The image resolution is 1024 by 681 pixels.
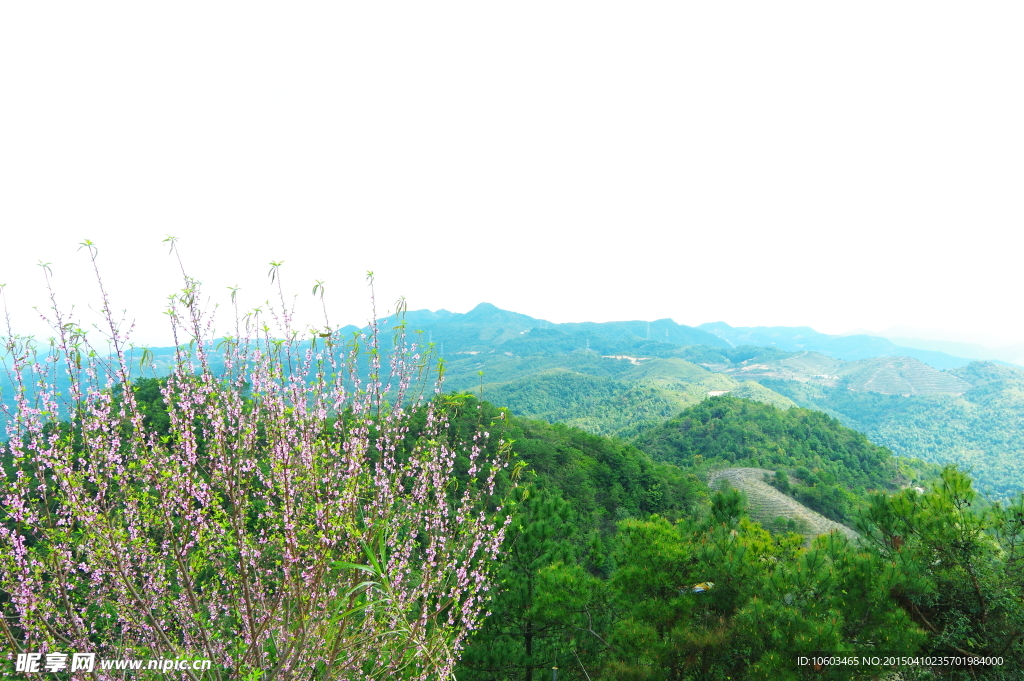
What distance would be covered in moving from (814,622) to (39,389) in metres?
9.64

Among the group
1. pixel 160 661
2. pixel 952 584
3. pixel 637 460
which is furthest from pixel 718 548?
pixel 637 460

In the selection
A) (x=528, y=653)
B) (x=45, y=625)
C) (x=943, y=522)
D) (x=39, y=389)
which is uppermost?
(x=39, y=389)

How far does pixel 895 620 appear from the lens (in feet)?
20.4

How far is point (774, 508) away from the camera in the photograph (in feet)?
143

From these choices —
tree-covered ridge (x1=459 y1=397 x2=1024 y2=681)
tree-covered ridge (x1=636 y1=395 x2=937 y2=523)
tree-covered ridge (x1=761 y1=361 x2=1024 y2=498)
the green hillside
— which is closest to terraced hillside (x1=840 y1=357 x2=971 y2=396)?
tree-covered ridge (x1=761 y1=361 x2=1024 y2=498)

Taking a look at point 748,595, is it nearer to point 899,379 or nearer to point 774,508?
point 774,508

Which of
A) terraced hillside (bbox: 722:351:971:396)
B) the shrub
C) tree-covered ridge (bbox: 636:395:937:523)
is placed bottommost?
terraced hillside (bbox: 722:351:971:396)

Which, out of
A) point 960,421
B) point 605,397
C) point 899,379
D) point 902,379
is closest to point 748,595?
point 605,397

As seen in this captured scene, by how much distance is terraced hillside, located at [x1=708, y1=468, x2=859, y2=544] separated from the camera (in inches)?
1610

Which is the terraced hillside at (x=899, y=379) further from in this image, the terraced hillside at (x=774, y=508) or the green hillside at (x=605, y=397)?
the terraced hillside at (x=774, y=508)

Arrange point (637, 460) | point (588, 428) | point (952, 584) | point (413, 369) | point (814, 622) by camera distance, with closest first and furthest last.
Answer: point (413, 369) → point (814, 622) → point (952, 584) → point (637, 460) → point (588, 428)

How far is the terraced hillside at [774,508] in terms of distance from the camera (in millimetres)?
40906

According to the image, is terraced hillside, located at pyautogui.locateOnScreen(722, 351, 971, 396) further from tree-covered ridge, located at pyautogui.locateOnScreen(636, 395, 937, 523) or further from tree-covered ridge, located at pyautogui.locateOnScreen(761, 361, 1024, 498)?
tree-covered ridge, located at pyautogui.locateOnScreen(636, 395, 937, 523)

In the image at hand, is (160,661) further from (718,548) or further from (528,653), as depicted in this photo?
(718,548)
